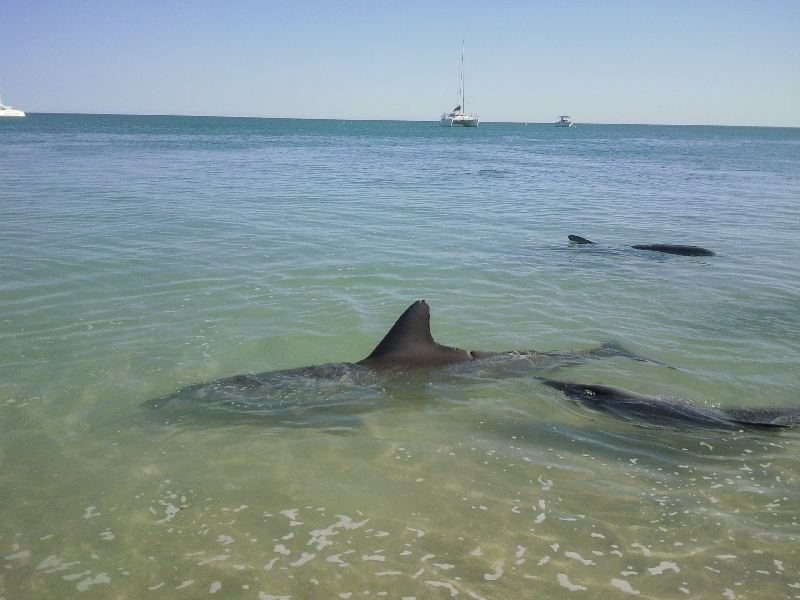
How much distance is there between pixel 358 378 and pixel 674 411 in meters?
3.18

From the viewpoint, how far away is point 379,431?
5.82m

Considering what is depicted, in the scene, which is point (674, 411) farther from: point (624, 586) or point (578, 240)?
point (578, 240)

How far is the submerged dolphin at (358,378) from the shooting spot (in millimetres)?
6227

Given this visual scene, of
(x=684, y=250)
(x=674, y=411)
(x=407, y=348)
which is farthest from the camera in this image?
(x=684, y=250)

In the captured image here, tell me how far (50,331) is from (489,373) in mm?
5794

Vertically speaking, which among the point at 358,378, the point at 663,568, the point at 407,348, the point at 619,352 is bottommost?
the point at 663,568

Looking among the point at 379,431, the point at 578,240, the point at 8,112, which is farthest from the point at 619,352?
the point at 8,112

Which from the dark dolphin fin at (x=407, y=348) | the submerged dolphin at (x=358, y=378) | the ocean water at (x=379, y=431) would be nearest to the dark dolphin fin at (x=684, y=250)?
the ocean water at (x=379, y=431)

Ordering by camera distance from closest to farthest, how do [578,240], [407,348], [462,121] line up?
1. [407,348]
2. [578,240]
3. [462,121]

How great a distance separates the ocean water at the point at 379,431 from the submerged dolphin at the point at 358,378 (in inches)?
2.1

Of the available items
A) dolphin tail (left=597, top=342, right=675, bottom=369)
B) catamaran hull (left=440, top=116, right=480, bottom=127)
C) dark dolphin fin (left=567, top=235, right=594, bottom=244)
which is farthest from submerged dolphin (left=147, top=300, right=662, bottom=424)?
catamaran hull (left=440, top=116, right=480, bottom=127)

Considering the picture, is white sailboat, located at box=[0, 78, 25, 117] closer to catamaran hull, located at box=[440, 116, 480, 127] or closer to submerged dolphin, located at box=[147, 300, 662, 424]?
catamaran hull, located at box=[440, 116, 480, 127]

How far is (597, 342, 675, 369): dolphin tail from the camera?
25.8 feet

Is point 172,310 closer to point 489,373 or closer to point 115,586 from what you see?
point 489,373
